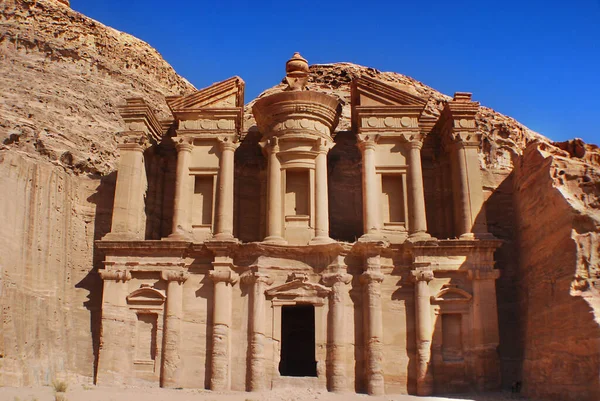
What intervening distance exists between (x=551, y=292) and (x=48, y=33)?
2772 centimetres

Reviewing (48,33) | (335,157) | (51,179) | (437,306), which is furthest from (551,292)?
(48,33)

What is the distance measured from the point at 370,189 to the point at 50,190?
10.8m

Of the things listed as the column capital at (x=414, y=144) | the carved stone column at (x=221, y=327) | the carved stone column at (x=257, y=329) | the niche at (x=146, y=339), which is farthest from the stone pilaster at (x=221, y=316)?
the column capital at (x=414, y=144)

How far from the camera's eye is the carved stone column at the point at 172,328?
21.0 m

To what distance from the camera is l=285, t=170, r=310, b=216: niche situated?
23.7 meters

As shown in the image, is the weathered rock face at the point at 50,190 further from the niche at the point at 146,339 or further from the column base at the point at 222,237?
the column base at the point at 222,237

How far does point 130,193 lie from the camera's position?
23391mm

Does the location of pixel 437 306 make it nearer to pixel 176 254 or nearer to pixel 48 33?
pixel 176 254

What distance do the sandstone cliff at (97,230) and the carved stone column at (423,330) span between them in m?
2.83

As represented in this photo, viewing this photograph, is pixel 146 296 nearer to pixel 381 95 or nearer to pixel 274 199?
pixel 274 199

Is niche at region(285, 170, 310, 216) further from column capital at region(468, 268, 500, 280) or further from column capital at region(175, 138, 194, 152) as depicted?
column capital at region(468, 268, 500, 280)

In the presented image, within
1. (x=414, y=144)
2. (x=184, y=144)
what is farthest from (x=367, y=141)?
(x=184, y=144)

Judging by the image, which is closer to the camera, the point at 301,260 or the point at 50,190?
the point at 301,260

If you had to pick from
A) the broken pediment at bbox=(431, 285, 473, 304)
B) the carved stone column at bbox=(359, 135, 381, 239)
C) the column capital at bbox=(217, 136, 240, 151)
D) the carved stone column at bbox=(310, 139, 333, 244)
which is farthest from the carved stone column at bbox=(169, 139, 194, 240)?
the broken pediment at bbox=(431, 285, 473, 304)
